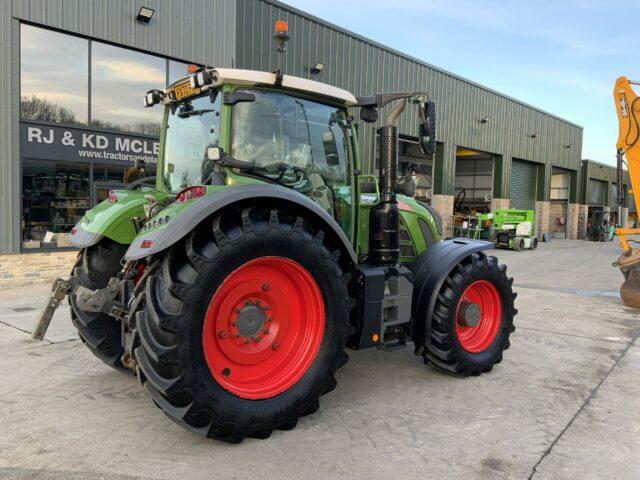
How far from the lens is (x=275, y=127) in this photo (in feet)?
12.2

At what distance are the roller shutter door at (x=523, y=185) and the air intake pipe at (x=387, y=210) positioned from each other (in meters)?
22.4

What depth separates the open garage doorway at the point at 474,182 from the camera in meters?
26.1

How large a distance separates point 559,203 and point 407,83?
62.6 feet

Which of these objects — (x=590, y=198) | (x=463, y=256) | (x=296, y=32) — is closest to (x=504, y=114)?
(x=296, y=32)

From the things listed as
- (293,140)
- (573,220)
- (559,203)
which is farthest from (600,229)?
(293,140)

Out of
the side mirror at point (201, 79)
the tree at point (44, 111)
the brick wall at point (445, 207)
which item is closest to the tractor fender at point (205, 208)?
the side mirror at point (201, 79)

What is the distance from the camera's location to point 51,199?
32.0 ft

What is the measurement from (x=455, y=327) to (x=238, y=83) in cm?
266

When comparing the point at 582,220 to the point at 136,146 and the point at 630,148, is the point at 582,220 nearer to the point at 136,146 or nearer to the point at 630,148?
the point at 630,148

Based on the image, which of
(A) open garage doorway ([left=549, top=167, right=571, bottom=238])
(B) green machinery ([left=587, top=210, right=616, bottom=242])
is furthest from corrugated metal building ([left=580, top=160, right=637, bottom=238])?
(A) open garage doorway ([left=549, top=167, right=571, bottom=238])

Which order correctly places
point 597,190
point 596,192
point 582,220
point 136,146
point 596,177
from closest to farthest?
point 136,146
point 582,220
point 596,177
point 596,192
point 597,190

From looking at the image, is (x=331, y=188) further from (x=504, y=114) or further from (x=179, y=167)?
(x=504, y=114)

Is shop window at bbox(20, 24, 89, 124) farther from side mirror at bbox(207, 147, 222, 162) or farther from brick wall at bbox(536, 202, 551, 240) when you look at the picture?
brick wall at bbox(536, 202, 551, 240)

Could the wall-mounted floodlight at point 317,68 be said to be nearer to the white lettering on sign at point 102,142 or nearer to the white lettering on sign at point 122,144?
the white lettering on sign at point 122,144
